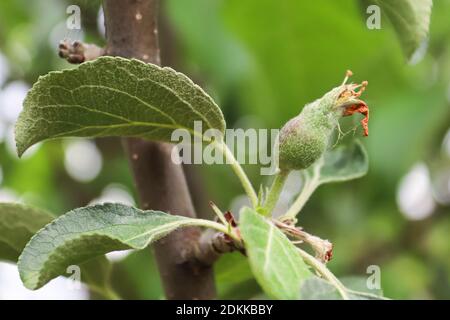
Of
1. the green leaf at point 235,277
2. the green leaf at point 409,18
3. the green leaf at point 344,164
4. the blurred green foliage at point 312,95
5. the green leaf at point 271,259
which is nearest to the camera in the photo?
the green leaf at point 271,259

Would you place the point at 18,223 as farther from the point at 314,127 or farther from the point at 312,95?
the point at 312,95

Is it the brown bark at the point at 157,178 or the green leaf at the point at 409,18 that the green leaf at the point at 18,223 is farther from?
the green leaf at the point at 409,18

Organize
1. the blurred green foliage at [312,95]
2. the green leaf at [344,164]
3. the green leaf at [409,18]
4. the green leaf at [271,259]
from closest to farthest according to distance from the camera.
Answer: the green leaf at [271,259] → the green leaf at [409,18] → the green leaf at [344,164] → the blurred green foliage at [312,95]

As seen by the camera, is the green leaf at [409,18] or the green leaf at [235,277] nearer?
the green leaf at [409,18]

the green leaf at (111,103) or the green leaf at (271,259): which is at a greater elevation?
the green leaf at (111,103)

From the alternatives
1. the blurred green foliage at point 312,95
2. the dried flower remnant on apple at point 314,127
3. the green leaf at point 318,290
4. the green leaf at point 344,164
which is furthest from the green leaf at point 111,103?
the blurred green foliage at point 312,95

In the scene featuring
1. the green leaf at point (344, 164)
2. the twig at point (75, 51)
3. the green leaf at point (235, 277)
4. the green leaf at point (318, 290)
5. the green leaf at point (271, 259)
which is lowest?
the green leaf at point (235, 277)

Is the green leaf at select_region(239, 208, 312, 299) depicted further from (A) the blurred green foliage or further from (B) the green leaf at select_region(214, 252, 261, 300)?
(A) the blurred green foliage

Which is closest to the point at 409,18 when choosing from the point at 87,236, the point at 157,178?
the point at 157,178
